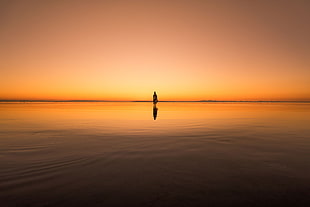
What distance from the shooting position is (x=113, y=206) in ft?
14.4

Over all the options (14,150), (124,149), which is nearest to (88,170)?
(124,149)

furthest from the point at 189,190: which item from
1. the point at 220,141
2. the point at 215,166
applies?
the point at 220,141

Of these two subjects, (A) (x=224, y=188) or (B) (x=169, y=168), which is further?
(B) (x=169, y=168)

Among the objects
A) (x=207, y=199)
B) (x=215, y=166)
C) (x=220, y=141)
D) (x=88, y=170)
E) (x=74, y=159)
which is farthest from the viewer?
(x=220, y=141)

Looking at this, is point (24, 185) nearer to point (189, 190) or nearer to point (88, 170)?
point (88, 170)

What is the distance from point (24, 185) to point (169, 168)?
14.5ft

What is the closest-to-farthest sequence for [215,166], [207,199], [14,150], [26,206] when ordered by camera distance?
1. [26,206]
2. [207,199]
3. [215,166]
4. [14,150]

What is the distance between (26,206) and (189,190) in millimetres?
3878

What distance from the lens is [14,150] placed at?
9.36m

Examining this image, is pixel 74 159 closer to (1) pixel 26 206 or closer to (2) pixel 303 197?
(1) pixel 26 206

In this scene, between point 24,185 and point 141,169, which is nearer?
point 24,185

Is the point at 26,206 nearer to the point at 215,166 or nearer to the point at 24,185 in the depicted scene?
the point at 24,185

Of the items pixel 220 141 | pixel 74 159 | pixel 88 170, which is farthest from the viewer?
pixel 220 141

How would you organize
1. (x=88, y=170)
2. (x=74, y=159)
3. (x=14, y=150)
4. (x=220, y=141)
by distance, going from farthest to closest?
(x=220, y=141) < (x=14, y=150) < (x=74, y=159) < (x=88, y=170)
